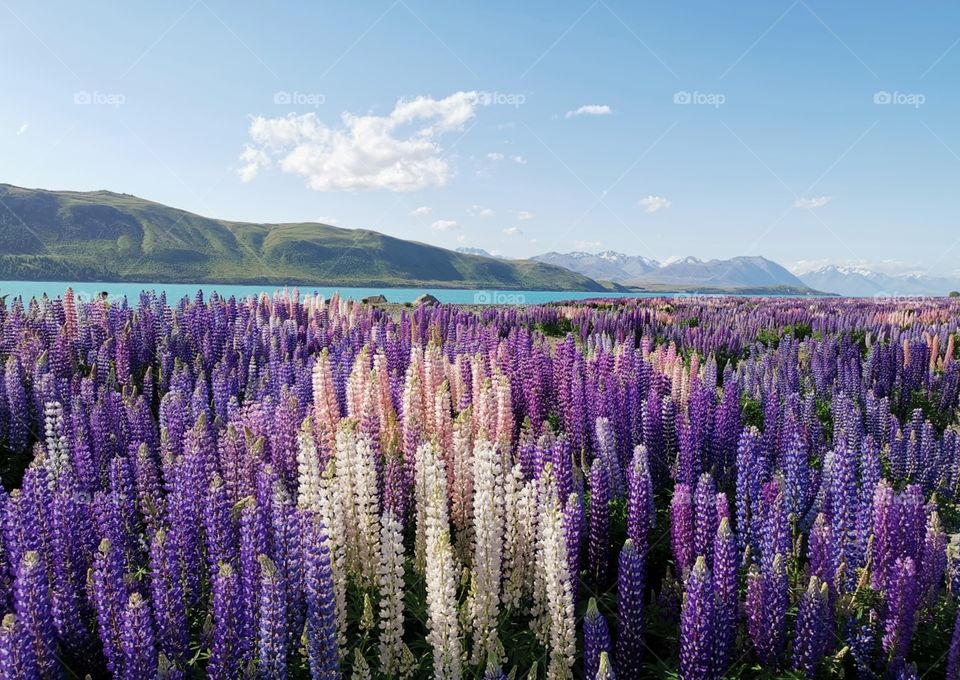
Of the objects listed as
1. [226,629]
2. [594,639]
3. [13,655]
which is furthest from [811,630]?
[13,655]

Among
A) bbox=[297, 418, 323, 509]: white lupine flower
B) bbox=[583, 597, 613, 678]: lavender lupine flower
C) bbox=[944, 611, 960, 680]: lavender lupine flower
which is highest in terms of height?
bbox=[297, 418, 323, 509]: white lupine flower

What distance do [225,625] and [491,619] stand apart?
1531 millimetres

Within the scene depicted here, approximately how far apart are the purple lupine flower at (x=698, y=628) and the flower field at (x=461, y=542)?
0.02 metres

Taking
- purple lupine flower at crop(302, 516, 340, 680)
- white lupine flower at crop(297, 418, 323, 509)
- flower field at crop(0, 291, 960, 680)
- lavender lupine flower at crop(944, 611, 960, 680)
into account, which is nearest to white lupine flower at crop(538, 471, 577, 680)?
flower field at crop(0, 291, 960, 680)

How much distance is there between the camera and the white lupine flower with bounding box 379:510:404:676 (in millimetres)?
3541

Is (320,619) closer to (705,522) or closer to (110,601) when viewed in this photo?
(110,601)

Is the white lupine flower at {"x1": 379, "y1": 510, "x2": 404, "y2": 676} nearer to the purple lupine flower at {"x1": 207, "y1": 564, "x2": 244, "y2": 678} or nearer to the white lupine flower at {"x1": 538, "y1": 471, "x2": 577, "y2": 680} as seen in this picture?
the purple lupine flower at {"x1": 207, "y1": 564, "x2": 244, "y2": 678}

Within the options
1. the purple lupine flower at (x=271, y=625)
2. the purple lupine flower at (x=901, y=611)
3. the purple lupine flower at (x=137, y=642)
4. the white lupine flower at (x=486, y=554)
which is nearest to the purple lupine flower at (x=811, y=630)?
the purple lupine flower at (x=901, y=611)

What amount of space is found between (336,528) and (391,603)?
771 mm

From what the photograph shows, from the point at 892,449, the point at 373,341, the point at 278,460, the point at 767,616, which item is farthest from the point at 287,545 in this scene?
the point at 373,341

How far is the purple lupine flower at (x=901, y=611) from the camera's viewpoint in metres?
3.92

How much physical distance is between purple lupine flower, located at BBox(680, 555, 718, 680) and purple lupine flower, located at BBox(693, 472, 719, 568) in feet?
3.38

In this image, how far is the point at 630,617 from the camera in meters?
3.61

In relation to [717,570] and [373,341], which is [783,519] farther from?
[373,341]
